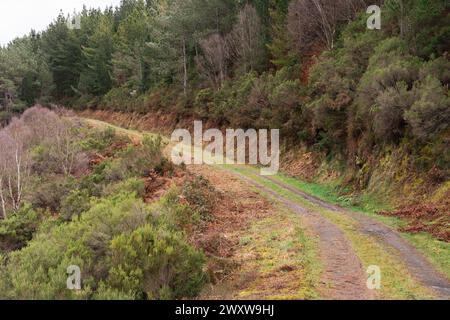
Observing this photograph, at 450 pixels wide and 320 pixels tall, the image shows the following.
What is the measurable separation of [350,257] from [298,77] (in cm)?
2119

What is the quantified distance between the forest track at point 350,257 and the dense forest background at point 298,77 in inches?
117

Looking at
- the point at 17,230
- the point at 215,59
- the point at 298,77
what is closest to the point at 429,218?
the point at 17,230

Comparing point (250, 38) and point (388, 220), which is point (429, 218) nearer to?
point (388, 220)

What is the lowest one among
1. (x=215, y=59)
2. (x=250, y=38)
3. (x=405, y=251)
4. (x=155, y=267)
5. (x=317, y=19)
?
(x=405, y=251)

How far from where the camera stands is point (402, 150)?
16750 mm

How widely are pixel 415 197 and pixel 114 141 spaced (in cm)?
2109

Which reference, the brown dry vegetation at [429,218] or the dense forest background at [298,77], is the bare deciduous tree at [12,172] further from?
the brown dry vegetation at [429,218]

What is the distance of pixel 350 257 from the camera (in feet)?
35.3

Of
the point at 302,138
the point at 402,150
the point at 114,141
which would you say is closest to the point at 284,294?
the point at 402,150

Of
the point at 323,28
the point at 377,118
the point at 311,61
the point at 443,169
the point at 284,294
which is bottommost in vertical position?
the point at 284,294

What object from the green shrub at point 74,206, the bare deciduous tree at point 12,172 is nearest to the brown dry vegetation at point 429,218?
the green shrub at point 74,206

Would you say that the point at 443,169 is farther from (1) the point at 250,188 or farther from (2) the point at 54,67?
(2) the point at 54,67

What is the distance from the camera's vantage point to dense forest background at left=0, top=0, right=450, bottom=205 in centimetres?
1645

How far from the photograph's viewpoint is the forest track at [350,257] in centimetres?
864
